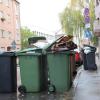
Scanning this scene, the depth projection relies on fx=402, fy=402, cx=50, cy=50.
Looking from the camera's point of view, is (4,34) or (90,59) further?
(4,34)

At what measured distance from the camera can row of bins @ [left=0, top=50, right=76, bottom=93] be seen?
12.2 metres

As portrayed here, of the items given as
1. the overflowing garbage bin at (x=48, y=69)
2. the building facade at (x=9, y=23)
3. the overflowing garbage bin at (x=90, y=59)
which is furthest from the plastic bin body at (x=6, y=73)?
the building facade at (x=9, y=23)

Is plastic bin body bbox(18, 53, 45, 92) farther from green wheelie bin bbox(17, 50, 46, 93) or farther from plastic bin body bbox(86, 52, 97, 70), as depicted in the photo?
plastic bin body bbox(86, 52, 97, 70)

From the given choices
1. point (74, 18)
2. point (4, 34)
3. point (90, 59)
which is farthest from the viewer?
point (4, 34)

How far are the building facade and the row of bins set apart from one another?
152 feet

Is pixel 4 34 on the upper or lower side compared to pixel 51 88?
upper

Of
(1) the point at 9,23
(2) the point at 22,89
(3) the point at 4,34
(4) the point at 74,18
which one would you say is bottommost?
(2) the point at 22,89

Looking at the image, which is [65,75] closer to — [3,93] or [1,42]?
[3,93]

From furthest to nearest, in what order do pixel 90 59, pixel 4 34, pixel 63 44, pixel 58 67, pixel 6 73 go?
pixel 4 34 < pixel 90 59 < pixel 63 44 < pixel 6 73 < pixel 58 67

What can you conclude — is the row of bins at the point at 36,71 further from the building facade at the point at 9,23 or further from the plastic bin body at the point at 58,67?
the building facade at the point at 9,23

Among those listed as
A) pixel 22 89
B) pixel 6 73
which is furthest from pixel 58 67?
pixel 6 73

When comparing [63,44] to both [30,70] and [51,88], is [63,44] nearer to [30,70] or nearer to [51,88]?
[30,70]

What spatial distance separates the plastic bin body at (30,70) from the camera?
484 inches

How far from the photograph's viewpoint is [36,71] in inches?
485
